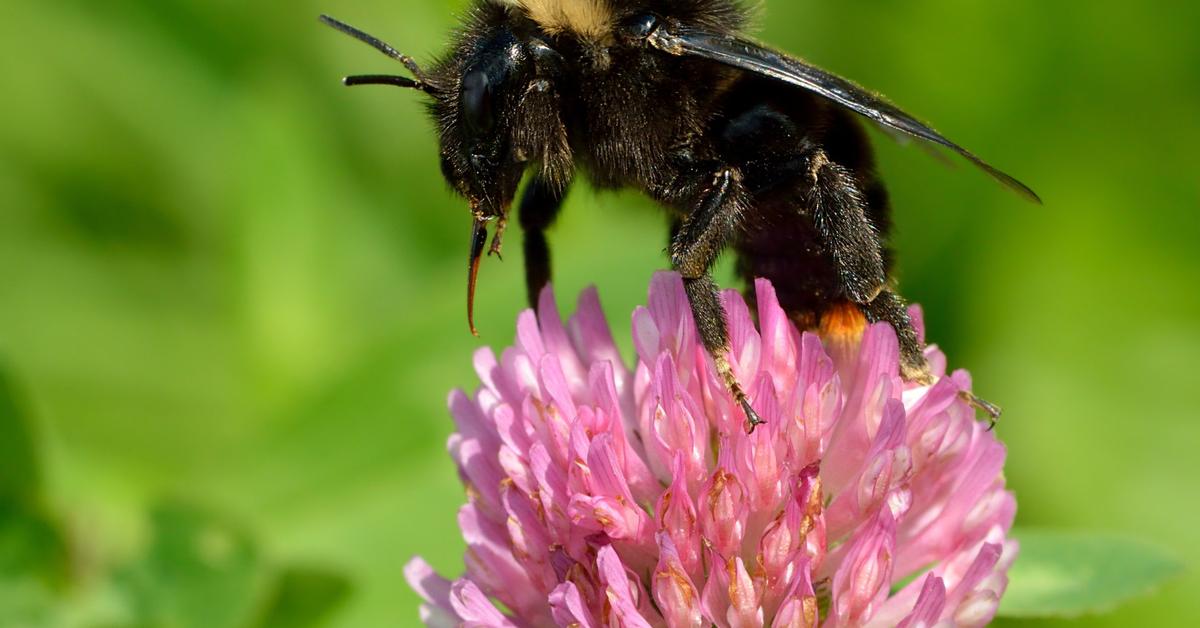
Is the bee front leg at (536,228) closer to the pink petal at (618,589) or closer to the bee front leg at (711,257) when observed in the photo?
the bee front leg at (711,257)

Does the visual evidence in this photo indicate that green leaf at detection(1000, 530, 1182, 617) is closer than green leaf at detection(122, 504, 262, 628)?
Answer: Yes

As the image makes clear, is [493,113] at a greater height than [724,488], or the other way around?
[493,113]

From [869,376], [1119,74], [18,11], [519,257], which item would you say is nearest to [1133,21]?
[1119,74]

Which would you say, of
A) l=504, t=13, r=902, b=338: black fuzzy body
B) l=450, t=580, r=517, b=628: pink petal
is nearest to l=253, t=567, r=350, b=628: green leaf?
l=450, t=580, r=517, b=628: pink petal

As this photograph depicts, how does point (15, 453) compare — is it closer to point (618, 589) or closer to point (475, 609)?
point (475, 609)

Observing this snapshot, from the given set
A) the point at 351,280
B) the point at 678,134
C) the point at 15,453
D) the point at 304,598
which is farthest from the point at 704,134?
the point at 351,280

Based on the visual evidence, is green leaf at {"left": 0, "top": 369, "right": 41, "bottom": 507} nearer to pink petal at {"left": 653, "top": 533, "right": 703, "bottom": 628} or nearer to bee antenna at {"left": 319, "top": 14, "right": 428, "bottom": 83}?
bee antenna at {"left": 319, "top": 14, "right": 428, "bottom": 83}

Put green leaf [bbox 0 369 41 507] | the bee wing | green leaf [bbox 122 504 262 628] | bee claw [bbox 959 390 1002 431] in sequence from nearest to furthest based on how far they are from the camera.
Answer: the bee wing < bee claw [bbox 959 390 1002 431] < green leaf [bbox 122 504 262 628] < green leaf [bbox 0 369 41 507]
